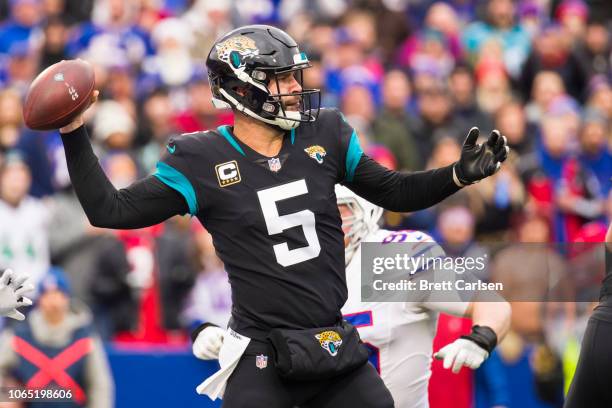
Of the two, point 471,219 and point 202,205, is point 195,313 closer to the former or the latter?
point 471,219

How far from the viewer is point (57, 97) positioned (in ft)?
15.3

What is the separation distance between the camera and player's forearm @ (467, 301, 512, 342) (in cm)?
538

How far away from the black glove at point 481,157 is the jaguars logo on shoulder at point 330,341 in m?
0.76

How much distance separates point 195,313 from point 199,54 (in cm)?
380

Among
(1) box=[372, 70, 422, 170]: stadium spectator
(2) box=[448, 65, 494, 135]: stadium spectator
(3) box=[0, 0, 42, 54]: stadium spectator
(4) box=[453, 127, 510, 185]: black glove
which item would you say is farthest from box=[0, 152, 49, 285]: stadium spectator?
(4) box=[453, 127, 510, 185]: black glove

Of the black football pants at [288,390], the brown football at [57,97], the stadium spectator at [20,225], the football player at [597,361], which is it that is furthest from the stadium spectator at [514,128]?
the brown football at [57,97]

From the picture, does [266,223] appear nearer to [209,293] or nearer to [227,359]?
[227,359]

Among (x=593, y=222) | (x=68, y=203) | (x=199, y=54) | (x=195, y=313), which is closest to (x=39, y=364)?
(x=195, y=313)

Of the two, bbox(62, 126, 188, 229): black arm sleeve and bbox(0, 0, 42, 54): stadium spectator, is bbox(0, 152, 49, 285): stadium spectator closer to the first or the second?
bbox(0, 0, 42, 54): stadium spectator

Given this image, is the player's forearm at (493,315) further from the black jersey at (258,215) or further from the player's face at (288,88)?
the player's face at (288,88)

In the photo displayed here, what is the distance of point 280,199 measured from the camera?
4.85 metres

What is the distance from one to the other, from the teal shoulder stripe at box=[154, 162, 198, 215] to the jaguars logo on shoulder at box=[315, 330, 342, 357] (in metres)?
0.68

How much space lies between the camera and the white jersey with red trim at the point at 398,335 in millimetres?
5730

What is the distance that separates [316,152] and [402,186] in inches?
14.4
